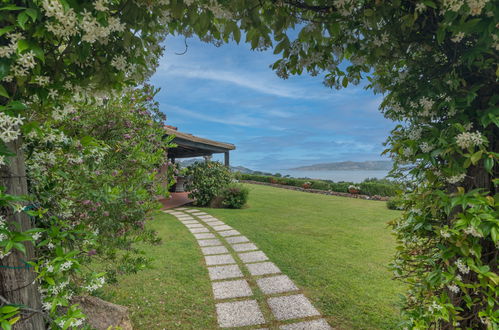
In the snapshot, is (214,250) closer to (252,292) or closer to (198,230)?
(198,230)

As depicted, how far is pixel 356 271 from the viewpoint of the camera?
14.6ft

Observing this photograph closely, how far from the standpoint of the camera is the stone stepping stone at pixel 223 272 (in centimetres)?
415

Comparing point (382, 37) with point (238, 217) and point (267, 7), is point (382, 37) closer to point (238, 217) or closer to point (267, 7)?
point (267, 7)

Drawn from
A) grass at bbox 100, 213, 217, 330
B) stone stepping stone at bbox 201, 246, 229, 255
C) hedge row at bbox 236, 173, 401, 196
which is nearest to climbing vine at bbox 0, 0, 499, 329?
grass at bbox 100, 213, 217, 330

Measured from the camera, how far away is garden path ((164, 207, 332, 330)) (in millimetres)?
2979

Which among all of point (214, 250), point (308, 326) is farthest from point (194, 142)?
point (308, 326)

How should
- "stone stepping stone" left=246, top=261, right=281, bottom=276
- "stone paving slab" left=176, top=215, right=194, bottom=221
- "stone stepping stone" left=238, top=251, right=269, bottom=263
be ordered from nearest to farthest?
"stone stepping stone" left=246, top=261, right=281, bottom=276, "stone stepping stone" left=238, top=251, right=269, bottom=263, "stone paving slab" left=176, top=215, right=194, bottom=221

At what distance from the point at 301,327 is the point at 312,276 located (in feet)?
4.55

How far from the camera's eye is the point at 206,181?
36.1ft

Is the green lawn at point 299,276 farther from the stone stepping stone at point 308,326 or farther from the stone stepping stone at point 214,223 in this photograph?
the stone stepping stone at point 214,223

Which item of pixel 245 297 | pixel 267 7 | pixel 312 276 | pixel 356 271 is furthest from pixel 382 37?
pixel 356 271

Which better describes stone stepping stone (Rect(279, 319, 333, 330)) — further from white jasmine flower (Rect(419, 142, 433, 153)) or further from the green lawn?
white jasmine flower (Rect(419, 142, 433, 153))

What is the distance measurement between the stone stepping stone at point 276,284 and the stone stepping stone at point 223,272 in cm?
43

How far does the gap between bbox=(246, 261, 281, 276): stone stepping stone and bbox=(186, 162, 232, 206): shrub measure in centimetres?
657
